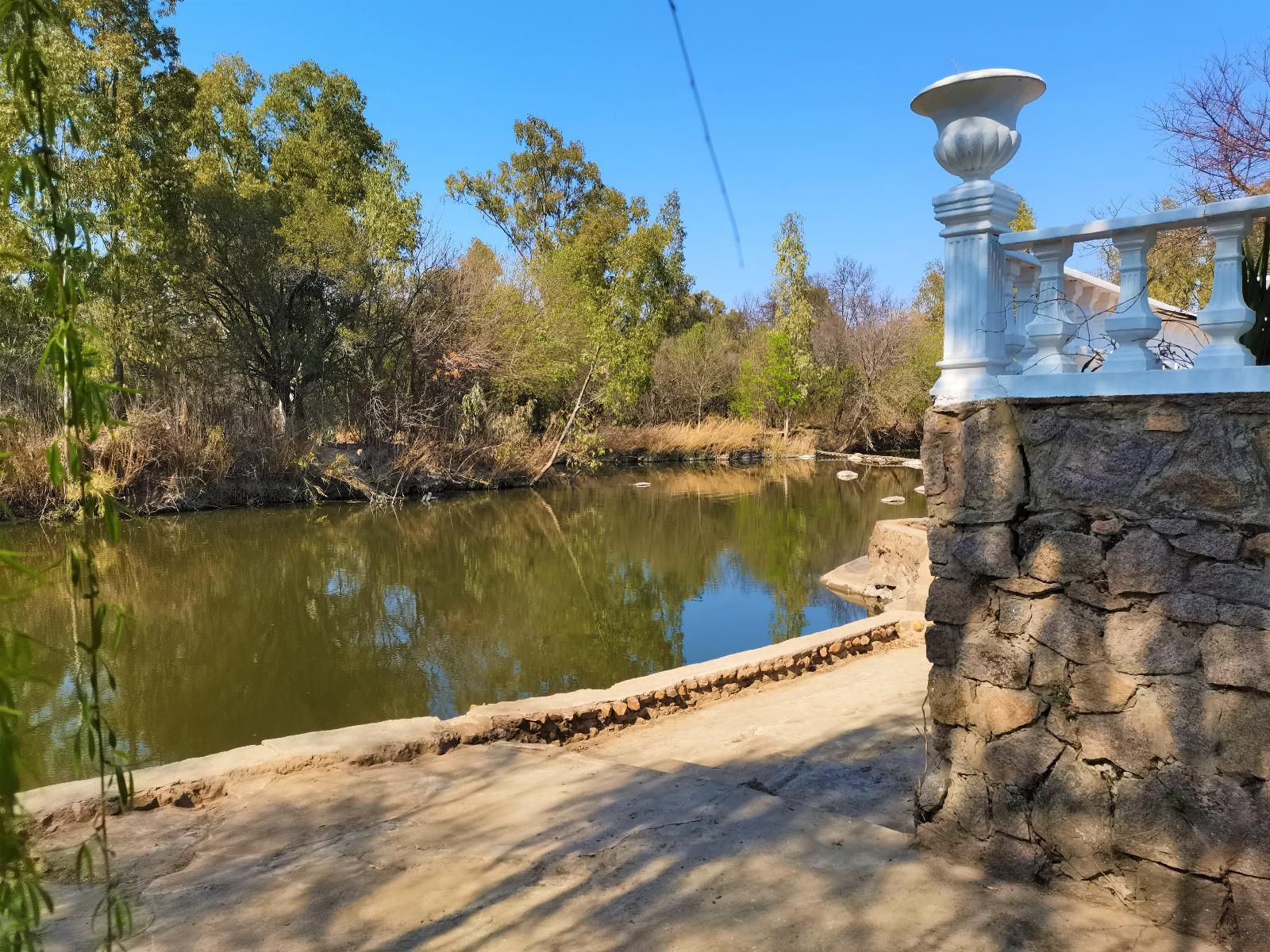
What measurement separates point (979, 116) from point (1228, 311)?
1.03 meters

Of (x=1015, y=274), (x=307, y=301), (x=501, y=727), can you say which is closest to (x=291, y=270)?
(x=307, y=301)

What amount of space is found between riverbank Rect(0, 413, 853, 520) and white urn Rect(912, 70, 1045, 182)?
44.2 feet

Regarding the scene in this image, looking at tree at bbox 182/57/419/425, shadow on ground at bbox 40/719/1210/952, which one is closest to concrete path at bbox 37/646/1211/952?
shadow on ground at bbox 40/719/1210/952

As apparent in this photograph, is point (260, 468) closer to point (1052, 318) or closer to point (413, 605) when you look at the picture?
point (413, 605)

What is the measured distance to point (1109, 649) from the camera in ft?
8.69

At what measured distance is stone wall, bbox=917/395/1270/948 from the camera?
242 cm

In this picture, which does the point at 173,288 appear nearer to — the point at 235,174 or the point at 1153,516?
the point at 235,174

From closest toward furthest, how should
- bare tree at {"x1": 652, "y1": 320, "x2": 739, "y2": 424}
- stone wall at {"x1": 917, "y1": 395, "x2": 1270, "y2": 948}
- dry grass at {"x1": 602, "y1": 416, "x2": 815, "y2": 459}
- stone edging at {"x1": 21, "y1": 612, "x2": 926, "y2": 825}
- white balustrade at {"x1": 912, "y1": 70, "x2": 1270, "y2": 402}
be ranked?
stone wall at {"x1": 917, "y1": 395, "x2": 1270, "y2": 948}, white balustrade at {"x1": 912, "y1": 70, "x2": 1270, "y2": 402}, stone edging at {"x1": 21, "y1": 612, "x2": 926, "y2": 825}, dry grass at {"x1": 602, "y1": 416, "x2": 815, "y2": 459}, bare tree at {"x1": 652, "y1": 320, "x2": 739, "y2": 424}

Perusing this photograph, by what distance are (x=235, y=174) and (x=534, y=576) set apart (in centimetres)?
2106

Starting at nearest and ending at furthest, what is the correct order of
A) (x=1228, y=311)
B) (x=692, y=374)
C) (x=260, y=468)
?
(x=1228, y=311) < (x=260, y=468) < (x=692, y=374)

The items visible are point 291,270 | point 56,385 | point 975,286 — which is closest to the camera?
point 56,385

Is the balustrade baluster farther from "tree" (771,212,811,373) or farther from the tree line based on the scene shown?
"tree" (771,212,811,373)

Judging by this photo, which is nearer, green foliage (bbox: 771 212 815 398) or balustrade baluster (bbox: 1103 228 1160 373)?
balustrade baluster (bbox: 1103 228 1160 373)

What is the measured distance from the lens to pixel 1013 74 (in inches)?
112
